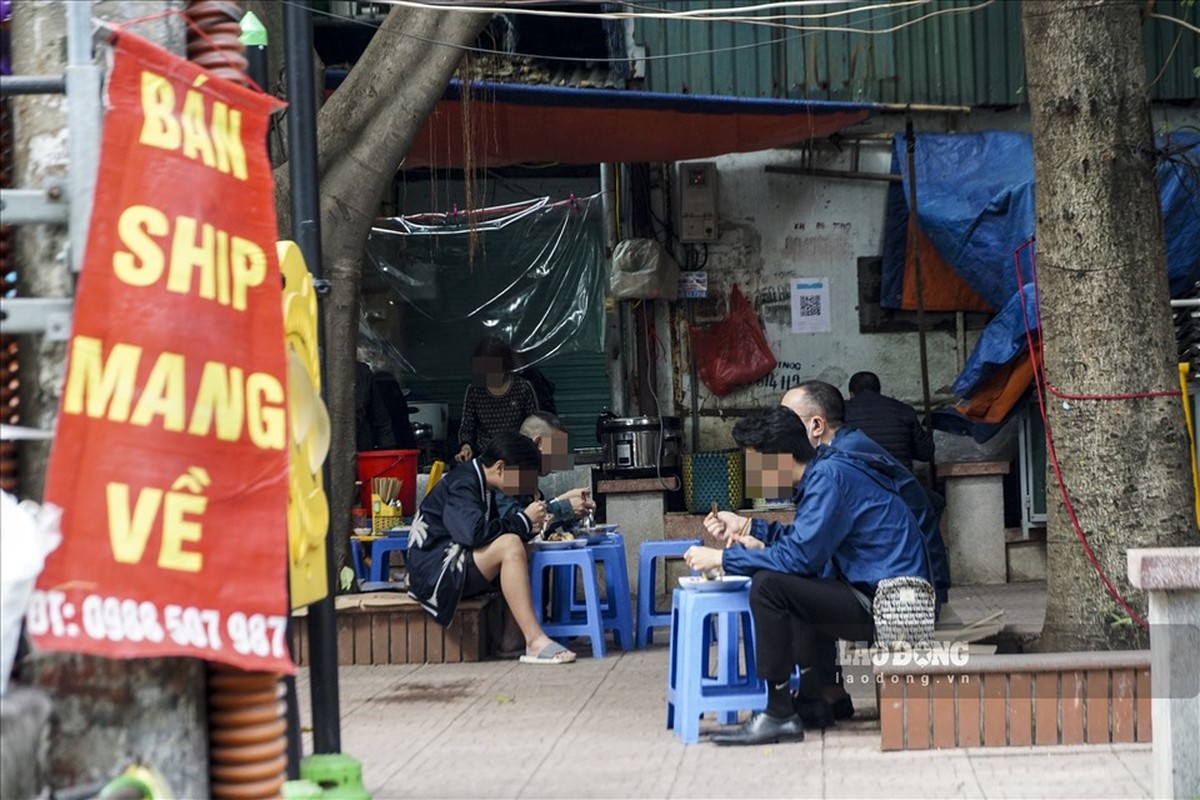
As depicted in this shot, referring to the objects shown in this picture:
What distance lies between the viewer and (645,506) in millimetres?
11734

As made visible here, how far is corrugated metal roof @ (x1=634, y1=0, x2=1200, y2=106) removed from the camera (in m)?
12.5

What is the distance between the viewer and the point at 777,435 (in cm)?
673

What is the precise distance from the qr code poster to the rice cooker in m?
1.76

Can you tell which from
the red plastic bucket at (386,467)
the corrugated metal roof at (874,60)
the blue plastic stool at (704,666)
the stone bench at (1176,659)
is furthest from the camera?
the corrugated metal roof at (874,60)

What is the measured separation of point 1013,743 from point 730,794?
128 cm

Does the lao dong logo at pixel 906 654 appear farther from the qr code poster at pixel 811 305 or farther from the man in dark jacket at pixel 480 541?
the qr code poster at pixel 811 305

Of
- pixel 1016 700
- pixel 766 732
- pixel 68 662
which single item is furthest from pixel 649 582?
pixel 68 662

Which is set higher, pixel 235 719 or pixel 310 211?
pixel 310 211

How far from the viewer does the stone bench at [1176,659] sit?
4.79 metres

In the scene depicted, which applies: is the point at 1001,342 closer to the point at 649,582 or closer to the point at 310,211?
the point at 649,582

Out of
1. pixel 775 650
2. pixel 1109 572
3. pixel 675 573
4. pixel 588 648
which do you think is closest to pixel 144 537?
pixel 775 650

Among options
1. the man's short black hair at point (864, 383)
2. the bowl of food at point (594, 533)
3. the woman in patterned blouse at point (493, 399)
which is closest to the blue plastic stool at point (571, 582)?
the bowl of food at point (594, 533)

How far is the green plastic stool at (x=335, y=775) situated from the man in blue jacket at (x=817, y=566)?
7.21 ft

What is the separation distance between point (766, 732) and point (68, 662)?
12.2ft
